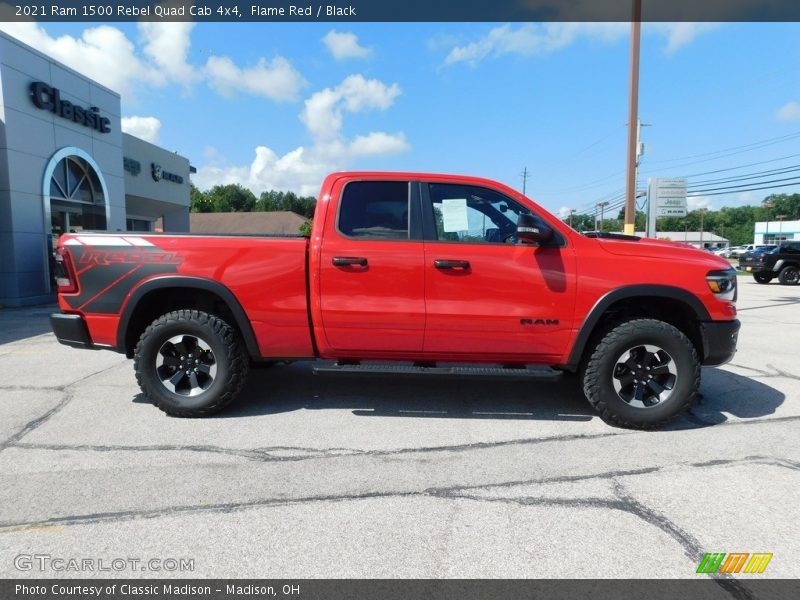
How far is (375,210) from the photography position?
4.15m

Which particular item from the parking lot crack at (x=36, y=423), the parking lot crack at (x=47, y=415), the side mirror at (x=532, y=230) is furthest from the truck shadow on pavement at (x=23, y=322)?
the side mirror at (x=532, y=230)

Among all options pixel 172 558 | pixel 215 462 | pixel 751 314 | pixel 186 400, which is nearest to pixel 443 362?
pixel 215 462

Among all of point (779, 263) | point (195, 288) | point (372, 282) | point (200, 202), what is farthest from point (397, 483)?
point (200, 202)

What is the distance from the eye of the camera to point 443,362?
4.20m

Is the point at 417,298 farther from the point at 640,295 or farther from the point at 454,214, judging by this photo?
the point at 640,295

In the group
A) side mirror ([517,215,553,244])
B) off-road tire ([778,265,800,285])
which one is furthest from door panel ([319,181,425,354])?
off-road tire ([778,265,800,285])

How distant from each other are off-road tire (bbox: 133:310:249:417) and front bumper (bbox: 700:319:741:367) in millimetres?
3794

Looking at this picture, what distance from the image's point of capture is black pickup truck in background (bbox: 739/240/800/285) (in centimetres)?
1969

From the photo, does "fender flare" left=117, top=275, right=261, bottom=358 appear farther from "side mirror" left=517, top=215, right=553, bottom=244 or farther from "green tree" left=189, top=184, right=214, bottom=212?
"green tree" left=189, top=184, right=214, bottom=212

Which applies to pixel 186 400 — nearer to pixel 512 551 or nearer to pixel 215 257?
pixel 215 257

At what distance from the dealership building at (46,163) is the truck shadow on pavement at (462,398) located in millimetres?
10596

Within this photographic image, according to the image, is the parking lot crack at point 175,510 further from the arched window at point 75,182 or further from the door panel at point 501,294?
the arched window at point 75,182

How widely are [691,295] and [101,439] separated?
4.70 meters

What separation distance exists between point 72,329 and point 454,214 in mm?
3379
